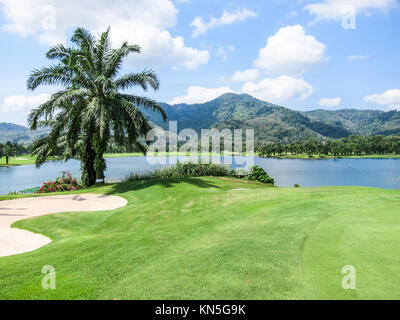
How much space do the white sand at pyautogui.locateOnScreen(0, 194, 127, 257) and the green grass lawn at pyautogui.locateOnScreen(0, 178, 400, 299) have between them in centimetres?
54

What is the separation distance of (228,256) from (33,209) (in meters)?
9.98

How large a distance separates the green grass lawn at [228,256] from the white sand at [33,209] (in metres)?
0.54

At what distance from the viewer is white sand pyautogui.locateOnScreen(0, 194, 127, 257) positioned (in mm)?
7449

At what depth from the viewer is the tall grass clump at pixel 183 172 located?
67.3 ft

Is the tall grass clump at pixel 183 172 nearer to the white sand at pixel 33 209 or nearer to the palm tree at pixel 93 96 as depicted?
the palm tree at pixel 93 96

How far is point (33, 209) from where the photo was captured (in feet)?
37.6

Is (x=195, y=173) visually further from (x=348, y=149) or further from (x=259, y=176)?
(x=348, y=149)

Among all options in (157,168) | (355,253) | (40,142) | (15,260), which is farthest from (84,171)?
(355,253)

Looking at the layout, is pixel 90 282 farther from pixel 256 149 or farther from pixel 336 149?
pixel 256 149

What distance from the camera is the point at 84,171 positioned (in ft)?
63.8

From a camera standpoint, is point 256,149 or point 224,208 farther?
point 256,149

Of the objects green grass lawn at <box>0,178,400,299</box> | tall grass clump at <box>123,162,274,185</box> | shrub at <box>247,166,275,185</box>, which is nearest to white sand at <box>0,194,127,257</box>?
green grass lawn at <box>0,178,400,299</box>

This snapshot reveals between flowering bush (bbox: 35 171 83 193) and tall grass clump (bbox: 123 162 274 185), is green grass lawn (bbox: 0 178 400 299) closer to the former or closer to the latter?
flowering bush (bbox: 35 171 83 193)
